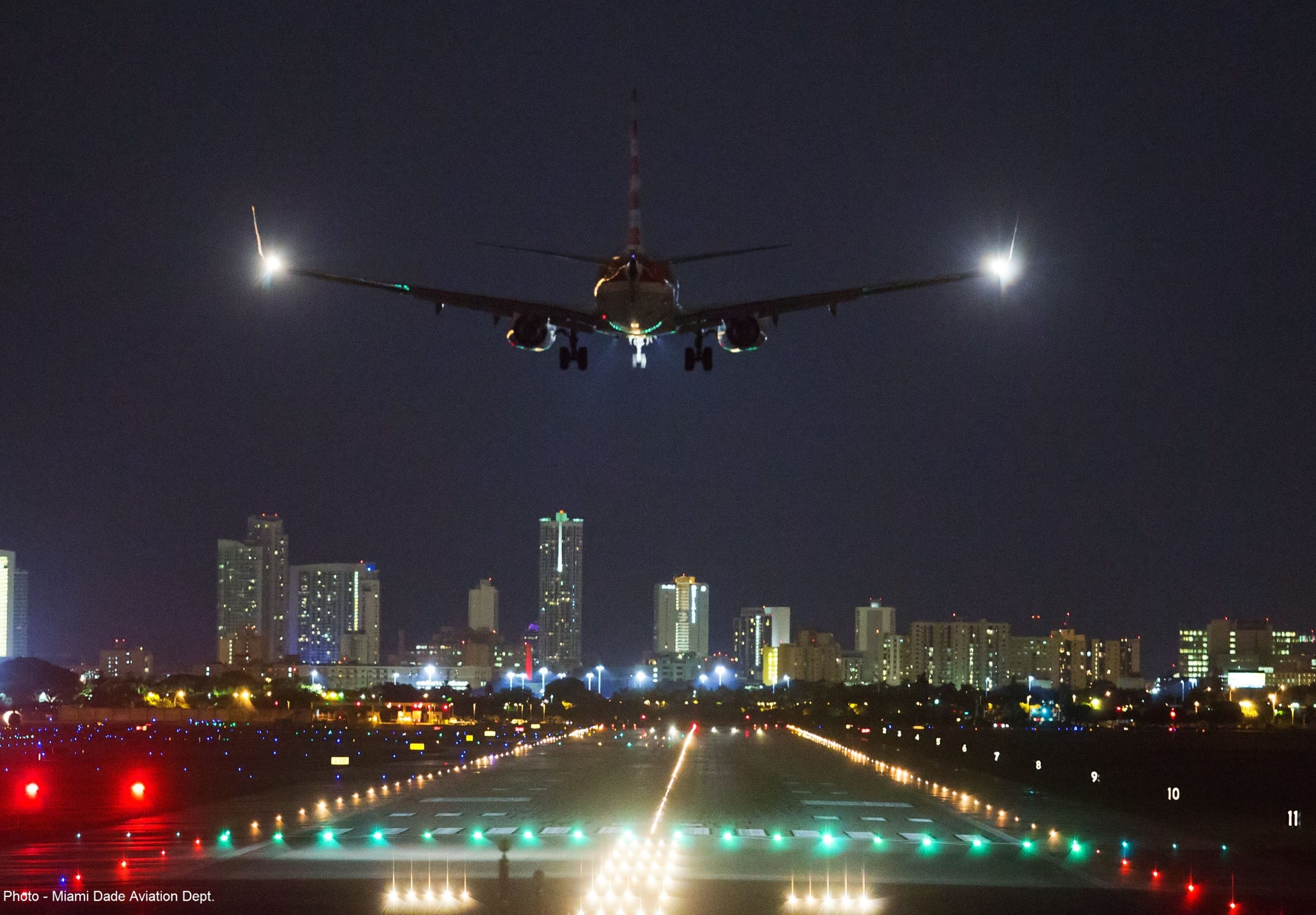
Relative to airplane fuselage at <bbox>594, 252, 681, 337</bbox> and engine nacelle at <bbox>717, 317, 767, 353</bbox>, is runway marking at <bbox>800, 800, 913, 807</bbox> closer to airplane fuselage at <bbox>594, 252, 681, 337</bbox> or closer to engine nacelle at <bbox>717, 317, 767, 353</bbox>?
engine nacelle at <bbox>717, 317, 767, 353</bbox>

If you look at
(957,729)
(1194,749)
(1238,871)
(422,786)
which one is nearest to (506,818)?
(422,786)

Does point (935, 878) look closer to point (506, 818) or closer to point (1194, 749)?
point (506, 818)

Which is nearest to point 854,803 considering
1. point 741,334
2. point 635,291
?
point 741,334

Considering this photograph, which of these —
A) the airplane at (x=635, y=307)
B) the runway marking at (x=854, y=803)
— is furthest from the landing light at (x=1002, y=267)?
the runway marking at (x=854, y=803)

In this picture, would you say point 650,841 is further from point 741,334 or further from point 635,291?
point 741,334

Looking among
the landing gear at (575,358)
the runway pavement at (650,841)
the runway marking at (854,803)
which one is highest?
the landing gear at (575,358)

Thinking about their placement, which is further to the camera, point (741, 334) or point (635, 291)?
point (741, 334)

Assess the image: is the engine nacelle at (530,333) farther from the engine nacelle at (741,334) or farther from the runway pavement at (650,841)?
the runway pavement at (650,841)
